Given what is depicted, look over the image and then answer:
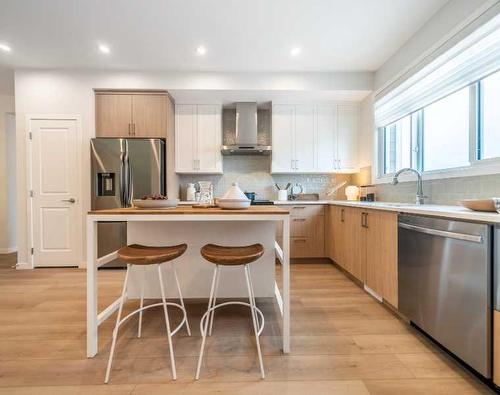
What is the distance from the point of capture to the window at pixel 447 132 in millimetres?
2344

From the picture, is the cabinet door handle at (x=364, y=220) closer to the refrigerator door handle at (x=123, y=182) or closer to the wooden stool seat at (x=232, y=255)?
the wooden stool seat at (x=232, y=255)

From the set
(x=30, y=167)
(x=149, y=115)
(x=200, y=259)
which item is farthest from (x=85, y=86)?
(x=200, y=259)

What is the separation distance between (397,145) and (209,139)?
2675 millimetres

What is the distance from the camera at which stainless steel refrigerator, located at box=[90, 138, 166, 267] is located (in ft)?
11.6

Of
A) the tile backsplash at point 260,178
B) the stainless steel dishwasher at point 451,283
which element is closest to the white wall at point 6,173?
the tile backsplash at point 260,178

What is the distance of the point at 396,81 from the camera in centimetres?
317

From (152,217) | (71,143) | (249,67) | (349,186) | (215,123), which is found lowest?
(152,217)

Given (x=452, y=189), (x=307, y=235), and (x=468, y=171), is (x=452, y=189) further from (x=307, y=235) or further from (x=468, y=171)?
(x=307, y=235)

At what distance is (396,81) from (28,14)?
4.03 m

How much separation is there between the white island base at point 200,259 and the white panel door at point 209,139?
206 cm

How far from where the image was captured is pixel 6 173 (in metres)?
4.65

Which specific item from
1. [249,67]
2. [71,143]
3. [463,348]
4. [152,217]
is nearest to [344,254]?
[463,348]

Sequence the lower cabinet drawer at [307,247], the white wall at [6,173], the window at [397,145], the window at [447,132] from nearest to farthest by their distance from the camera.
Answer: the window at [447,132], the window at [397,145], the lower cabinet drawer at [307,247], the white wall at [6,173]

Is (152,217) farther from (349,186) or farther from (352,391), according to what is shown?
(349,186)
